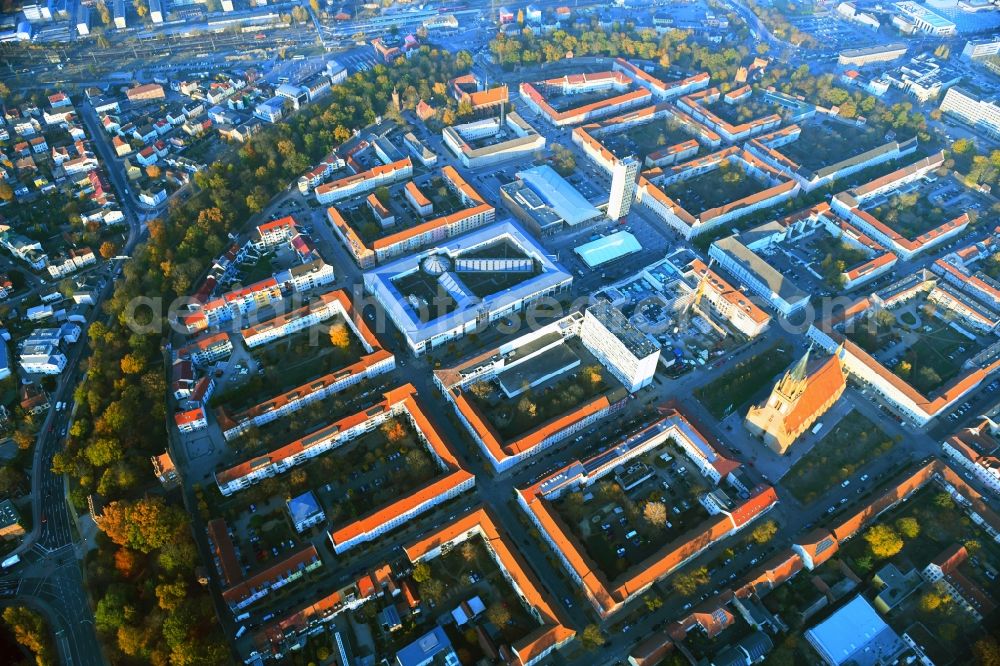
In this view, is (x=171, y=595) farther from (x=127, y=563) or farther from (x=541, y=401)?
(x=541, y=401)

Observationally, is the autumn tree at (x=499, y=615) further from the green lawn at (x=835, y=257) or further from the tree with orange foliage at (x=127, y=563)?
the green lawn at (x=835, y=257)

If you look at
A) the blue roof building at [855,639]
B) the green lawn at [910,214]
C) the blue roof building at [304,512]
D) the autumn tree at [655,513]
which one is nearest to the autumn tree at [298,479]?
the blue roof building at [304,512]

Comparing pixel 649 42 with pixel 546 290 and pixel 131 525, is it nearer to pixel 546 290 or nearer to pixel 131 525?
pixel 546 290

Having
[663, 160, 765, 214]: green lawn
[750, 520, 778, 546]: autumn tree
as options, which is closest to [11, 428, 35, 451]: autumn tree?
[750, 520, 778, 546]: autumn tree

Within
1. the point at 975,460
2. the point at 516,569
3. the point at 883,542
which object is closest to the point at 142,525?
the point at 516,569

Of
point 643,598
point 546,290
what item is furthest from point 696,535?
point 546,290
